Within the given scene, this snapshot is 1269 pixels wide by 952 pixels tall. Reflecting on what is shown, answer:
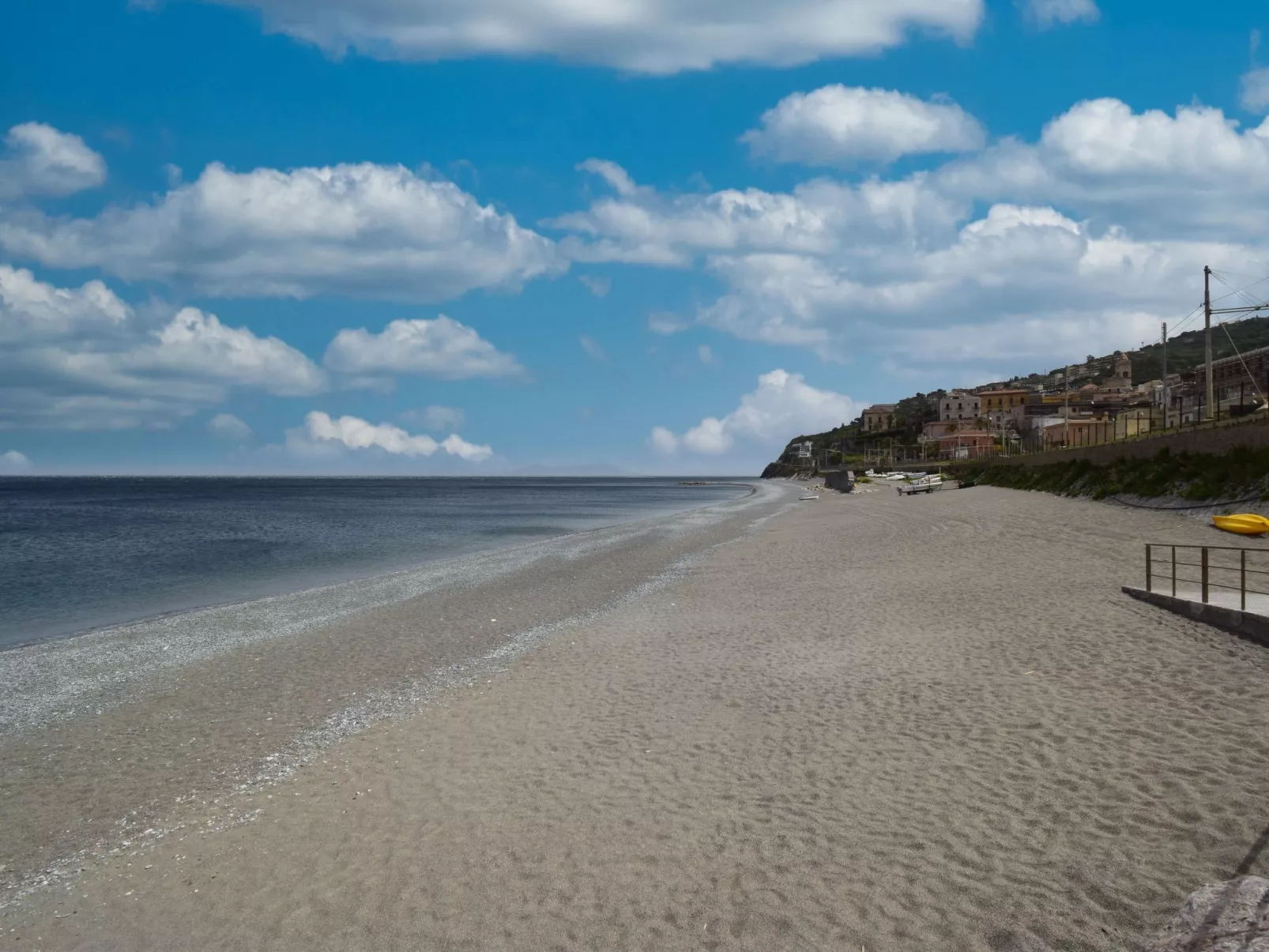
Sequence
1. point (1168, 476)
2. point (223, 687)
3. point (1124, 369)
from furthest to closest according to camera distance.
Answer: point (1124, 369) → point (1168, 476) → point (223, 687)

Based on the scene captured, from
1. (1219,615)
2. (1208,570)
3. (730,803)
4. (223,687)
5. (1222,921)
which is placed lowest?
(223,687)

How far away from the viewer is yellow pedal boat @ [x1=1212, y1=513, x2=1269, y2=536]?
24.8 meters

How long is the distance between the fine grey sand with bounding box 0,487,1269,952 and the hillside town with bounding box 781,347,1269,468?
32350mm

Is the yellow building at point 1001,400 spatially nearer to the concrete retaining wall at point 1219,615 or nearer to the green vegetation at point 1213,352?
the green vegetation at point 1213,352

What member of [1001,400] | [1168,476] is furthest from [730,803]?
[1001,400]

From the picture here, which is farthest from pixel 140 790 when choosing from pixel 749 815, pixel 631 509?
pixel 631 509

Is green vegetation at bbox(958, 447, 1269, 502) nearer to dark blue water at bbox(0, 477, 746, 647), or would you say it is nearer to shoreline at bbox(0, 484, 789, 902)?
shoreline at bbox(0, 484, 789, 902)

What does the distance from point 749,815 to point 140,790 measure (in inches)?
270

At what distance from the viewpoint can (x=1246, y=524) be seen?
2500 centimetres

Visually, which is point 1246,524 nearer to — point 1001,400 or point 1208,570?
point 1208,570

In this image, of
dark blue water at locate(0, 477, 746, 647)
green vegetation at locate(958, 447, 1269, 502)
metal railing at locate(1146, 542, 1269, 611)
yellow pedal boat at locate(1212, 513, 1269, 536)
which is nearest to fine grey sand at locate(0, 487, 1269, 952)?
metal railing at locate(1146, 542, 1269, 611)

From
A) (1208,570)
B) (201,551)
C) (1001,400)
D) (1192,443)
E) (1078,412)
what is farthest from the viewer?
(1001,400)

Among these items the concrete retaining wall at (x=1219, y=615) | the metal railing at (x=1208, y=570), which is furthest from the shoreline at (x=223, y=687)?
the metal railing at (x=1208, y=570)

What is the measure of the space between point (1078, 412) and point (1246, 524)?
339 feet
